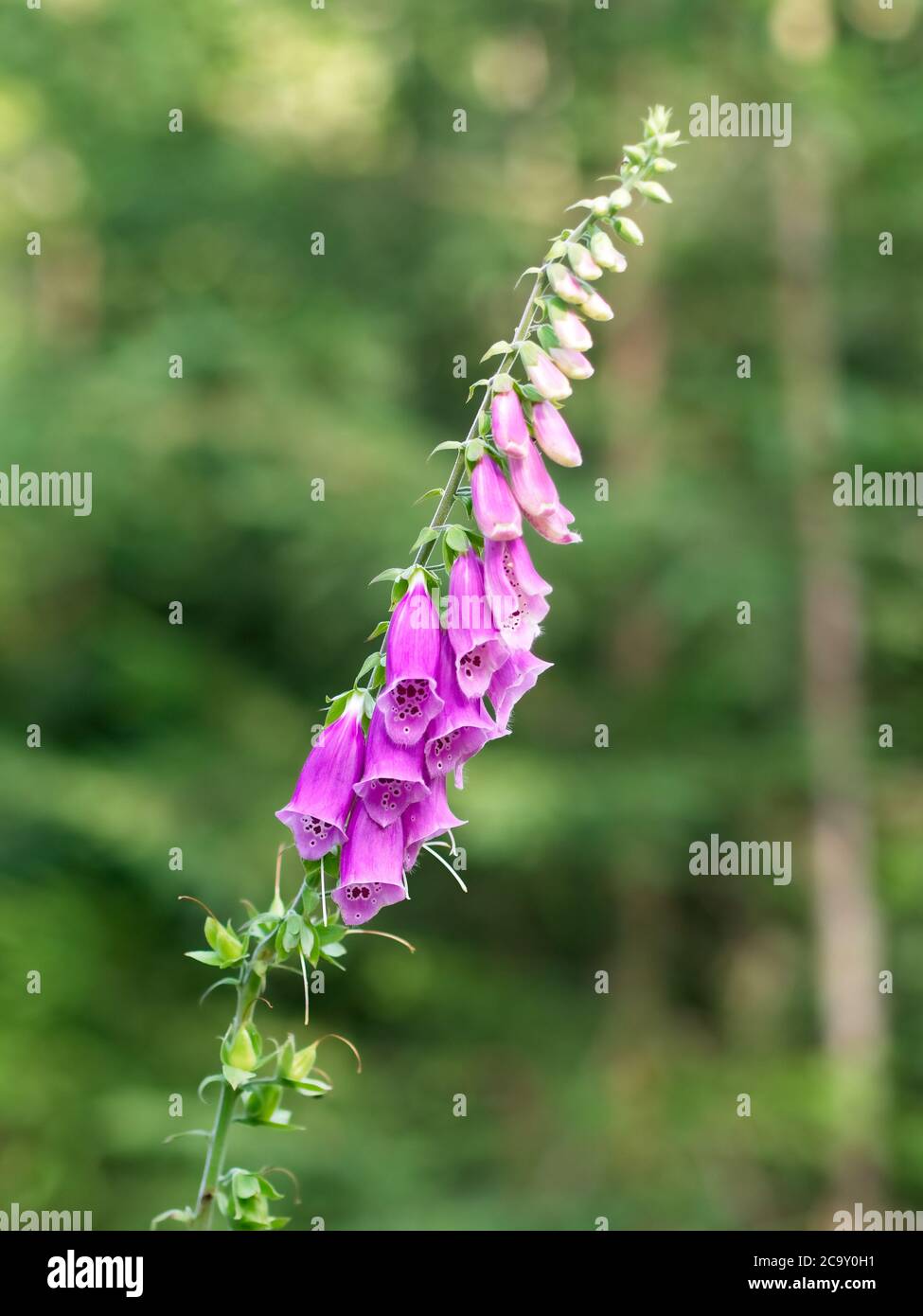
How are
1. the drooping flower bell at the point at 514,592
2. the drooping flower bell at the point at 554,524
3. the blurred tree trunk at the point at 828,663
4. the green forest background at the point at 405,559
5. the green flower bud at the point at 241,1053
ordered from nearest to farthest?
the green flower bud at the point at 241,1053 < the drooping flower bell at the point at 514,592 < the drooping flower bell at the point at 554,524 < the green forest background at the point at 405,559 < the blurred tree trunk at the point at 828,663

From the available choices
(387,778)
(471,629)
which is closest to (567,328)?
(471,629)

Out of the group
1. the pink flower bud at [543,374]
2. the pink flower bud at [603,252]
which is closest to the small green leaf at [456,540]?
the pink flower bud at [543,374]

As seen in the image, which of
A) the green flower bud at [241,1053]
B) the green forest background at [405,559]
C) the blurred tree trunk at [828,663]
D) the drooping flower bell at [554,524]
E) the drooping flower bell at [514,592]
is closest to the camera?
the green flower bud at [241,1053]

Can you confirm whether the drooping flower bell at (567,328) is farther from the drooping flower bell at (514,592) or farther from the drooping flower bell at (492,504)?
the drooping flower bell at (514,592)

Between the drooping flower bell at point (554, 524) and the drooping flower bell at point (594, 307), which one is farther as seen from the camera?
the drooping flower bell at point (554, 524)

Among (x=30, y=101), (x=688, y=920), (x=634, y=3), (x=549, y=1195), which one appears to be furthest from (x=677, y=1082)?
(x=30, y=101)

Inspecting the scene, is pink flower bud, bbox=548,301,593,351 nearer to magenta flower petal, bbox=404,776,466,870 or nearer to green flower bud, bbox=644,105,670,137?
green flower bud, bbox=644,105,670,137
